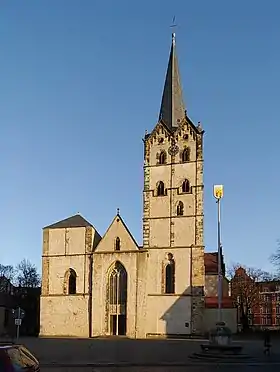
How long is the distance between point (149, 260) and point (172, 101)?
1880cm

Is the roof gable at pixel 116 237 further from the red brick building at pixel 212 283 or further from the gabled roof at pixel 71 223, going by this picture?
the red brick building at pixel 212 283

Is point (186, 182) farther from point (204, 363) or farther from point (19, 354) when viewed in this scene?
point (19, 354)

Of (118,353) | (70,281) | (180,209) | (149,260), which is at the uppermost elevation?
(180,209)

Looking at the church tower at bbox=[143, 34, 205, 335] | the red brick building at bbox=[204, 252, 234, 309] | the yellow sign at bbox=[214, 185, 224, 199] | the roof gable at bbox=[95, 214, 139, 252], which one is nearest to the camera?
the yellow sign at bbox=[214, 185, 224, 199]

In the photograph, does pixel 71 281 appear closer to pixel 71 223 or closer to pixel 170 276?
pixel 71 223

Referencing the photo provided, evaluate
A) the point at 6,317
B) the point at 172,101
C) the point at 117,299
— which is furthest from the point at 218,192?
the point at 6,317

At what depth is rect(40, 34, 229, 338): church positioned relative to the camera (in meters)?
60.1

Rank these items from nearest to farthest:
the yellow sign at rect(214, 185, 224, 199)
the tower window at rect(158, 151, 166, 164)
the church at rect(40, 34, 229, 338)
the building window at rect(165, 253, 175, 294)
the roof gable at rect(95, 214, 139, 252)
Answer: the yellow sign at rect(214, 185, 224, 199) < the church at rect(40, 34, 229, 338) < the building window at rect(165, 253, 175, 294) < the roof gable at rect(95, 214, 139, 252) < the tower window at rect(158, 151, 166, 164)

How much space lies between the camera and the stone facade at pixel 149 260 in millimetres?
60156

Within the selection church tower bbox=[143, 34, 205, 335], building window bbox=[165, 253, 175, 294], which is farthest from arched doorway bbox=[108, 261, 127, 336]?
building window bbox=[165, 253, 175, 294]

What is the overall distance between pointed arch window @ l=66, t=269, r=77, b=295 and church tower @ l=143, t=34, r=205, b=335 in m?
9.13

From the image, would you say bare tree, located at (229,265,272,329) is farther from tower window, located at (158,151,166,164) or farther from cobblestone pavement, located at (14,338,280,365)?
cobblestone pavement, located at (14,338,280,365)

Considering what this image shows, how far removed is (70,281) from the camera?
65.8 m

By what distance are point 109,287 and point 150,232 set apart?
7.49 m
